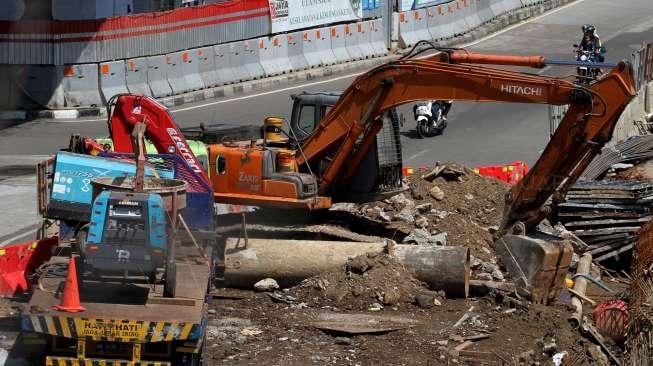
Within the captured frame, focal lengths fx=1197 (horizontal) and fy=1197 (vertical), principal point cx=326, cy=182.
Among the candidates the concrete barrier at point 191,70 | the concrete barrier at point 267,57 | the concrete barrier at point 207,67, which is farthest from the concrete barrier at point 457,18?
the concrete barrier at point 191,70

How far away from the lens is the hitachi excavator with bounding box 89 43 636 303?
1772 cm

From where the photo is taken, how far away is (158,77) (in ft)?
110

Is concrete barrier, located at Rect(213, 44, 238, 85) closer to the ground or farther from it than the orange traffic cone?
farther from it

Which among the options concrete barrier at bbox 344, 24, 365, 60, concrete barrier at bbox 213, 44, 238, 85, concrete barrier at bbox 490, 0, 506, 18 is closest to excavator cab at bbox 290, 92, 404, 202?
concrete barrier at bbox 213, 44, 238, 85

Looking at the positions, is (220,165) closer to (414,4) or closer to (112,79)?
(112,79)

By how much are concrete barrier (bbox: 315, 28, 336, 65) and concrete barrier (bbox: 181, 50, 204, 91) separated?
5.17 meters

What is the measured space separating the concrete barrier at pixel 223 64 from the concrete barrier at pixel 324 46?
392cm

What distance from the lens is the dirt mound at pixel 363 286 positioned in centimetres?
1692

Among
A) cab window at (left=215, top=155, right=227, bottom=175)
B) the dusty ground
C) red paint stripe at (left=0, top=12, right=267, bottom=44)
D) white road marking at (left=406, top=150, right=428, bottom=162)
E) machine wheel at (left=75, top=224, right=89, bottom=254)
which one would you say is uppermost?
red paint stripe at (left=0, top=12, right=267, bottom=44)

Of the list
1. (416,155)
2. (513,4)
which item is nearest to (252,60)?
(416,155)

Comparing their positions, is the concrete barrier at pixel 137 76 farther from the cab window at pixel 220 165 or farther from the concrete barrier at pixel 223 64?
the cab window at pixel 220 165

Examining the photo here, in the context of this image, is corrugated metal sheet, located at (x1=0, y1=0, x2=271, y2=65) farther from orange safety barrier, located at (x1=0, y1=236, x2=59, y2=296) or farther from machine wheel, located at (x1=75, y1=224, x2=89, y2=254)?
machine wheel, located at (x1=75, y1=224, x2=89, y2=254)

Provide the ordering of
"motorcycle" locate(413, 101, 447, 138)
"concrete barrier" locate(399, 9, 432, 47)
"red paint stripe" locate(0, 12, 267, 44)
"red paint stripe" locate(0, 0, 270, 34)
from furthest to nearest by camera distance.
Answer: "concrete barrier" locate(399, 9, 432, 47) → "red paint stripe" locate(0, 0, 270, 34) → "red paint stripe" locate(0, 12, 267, 44) → "motorcycle" locate(413, 101, 447, 138)

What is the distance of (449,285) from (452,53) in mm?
3913
